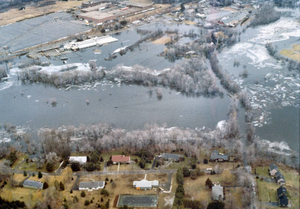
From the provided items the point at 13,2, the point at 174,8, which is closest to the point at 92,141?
the point at 174,8

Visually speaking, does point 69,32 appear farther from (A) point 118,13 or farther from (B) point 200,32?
(B) point 200,32

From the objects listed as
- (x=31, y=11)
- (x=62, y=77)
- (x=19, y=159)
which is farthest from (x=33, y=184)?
(x=31, y=11)

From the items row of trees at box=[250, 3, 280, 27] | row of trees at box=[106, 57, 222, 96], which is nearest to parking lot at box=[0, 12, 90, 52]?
row of trees at box=[106, 57, 222, 96]

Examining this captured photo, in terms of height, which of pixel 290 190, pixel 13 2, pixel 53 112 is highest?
pixel 13 2

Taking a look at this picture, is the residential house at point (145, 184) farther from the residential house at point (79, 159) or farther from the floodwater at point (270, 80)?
the floodwater at point (270, 80)

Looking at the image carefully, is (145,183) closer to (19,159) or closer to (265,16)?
(19,159)

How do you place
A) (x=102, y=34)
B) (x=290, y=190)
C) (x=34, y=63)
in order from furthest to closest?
(x=102, y=34) < (x=34, y=63) < (x=290, y=190)
